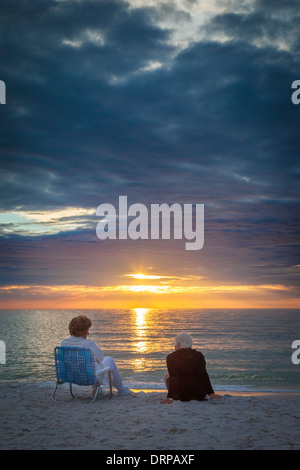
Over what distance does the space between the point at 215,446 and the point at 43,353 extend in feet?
65.8

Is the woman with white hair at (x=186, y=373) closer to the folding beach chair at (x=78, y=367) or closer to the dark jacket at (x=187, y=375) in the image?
the dark jacket at (x=187, y=375)

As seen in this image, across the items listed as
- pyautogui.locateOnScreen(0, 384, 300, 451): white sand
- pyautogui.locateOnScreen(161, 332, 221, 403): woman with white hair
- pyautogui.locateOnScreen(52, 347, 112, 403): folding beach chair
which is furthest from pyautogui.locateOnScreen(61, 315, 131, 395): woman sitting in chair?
pyautogui.locateOnScreen(161, 332, 221, 403): woman with white hair

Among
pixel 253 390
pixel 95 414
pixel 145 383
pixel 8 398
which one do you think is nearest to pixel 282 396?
pixel 253 390

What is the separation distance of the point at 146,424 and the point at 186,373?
1.56 metres

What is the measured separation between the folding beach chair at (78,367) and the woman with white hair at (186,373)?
133 cm

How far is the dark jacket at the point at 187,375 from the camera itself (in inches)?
271

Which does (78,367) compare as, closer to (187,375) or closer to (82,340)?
(82,340)

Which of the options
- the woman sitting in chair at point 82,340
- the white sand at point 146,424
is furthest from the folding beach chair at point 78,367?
the white sand at point 146,424

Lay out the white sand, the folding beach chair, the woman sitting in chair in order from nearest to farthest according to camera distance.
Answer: the white sand < the folding beach chair < the woman sitting in chair

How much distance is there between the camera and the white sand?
4.73 metres

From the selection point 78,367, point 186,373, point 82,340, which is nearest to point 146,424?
point 186,373

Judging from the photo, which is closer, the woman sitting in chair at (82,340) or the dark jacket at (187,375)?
the dark jacket at (187,375)

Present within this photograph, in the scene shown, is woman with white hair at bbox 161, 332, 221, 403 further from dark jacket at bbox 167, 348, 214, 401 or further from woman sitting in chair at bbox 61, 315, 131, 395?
woman sitting in chair at bbox 61, 315, 131, 395

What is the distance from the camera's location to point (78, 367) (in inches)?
285
